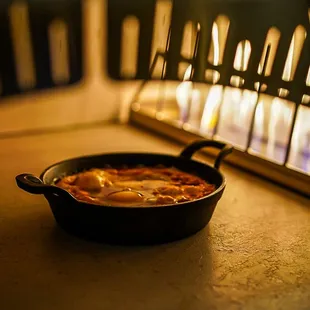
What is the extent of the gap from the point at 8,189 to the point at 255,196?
0.37 meters

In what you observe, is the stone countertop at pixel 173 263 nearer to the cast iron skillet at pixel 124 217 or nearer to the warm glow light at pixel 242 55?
the cast iron skillet at pixel 124 217

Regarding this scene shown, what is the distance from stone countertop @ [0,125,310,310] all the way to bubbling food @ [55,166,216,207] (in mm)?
51

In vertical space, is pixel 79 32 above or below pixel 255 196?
above

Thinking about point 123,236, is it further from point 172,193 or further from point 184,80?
point 184,80

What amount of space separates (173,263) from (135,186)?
15 centimetres

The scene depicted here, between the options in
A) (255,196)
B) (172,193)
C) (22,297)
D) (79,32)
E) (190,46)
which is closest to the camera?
(22,297)

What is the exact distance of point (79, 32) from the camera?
117 cm

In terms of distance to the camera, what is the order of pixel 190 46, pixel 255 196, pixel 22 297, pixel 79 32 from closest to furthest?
pixel 22 297 → pixel 255 196 → pixel 190 46 → pixel 79 32

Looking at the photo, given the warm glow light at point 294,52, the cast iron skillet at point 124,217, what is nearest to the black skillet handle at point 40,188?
the cast iron skillet at point 124,217

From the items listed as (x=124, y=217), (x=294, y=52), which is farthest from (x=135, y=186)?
(x=294, y=52)

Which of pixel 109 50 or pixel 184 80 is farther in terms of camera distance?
pixel 109 50

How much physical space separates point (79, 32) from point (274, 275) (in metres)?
0.76

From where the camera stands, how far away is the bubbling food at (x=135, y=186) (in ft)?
2.17

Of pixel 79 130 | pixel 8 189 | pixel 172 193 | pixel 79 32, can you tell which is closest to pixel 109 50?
pixel 79 32
